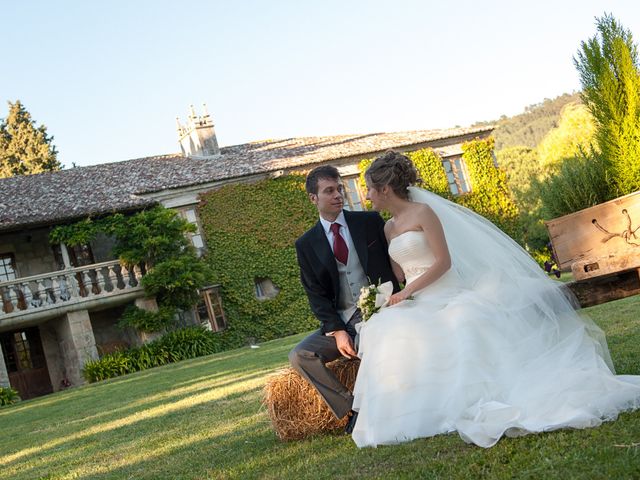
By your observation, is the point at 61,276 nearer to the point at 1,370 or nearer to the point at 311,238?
the point at 1,370

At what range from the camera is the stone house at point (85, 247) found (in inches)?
942

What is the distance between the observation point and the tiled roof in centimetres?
2497

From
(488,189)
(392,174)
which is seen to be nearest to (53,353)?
(488,189)

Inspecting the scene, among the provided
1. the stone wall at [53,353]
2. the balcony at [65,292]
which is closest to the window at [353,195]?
the balcony at [65,292]

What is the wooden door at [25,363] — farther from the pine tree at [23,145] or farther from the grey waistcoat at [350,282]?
the grey waistcoat at [350,282]

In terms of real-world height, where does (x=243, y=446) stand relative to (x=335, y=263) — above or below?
below

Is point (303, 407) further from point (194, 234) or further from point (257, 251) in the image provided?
point (257, 251)

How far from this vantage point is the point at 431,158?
32.0m

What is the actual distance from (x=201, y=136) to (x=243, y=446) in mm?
25643

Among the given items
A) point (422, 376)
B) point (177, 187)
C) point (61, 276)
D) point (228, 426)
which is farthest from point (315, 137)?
point (422, 376)

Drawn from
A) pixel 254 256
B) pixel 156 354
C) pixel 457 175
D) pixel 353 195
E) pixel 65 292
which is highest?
pixel 353 195

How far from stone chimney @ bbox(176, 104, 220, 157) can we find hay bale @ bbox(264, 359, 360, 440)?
25.5 metres

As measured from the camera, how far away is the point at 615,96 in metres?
5.21

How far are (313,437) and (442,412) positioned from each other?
1326 millimetres
